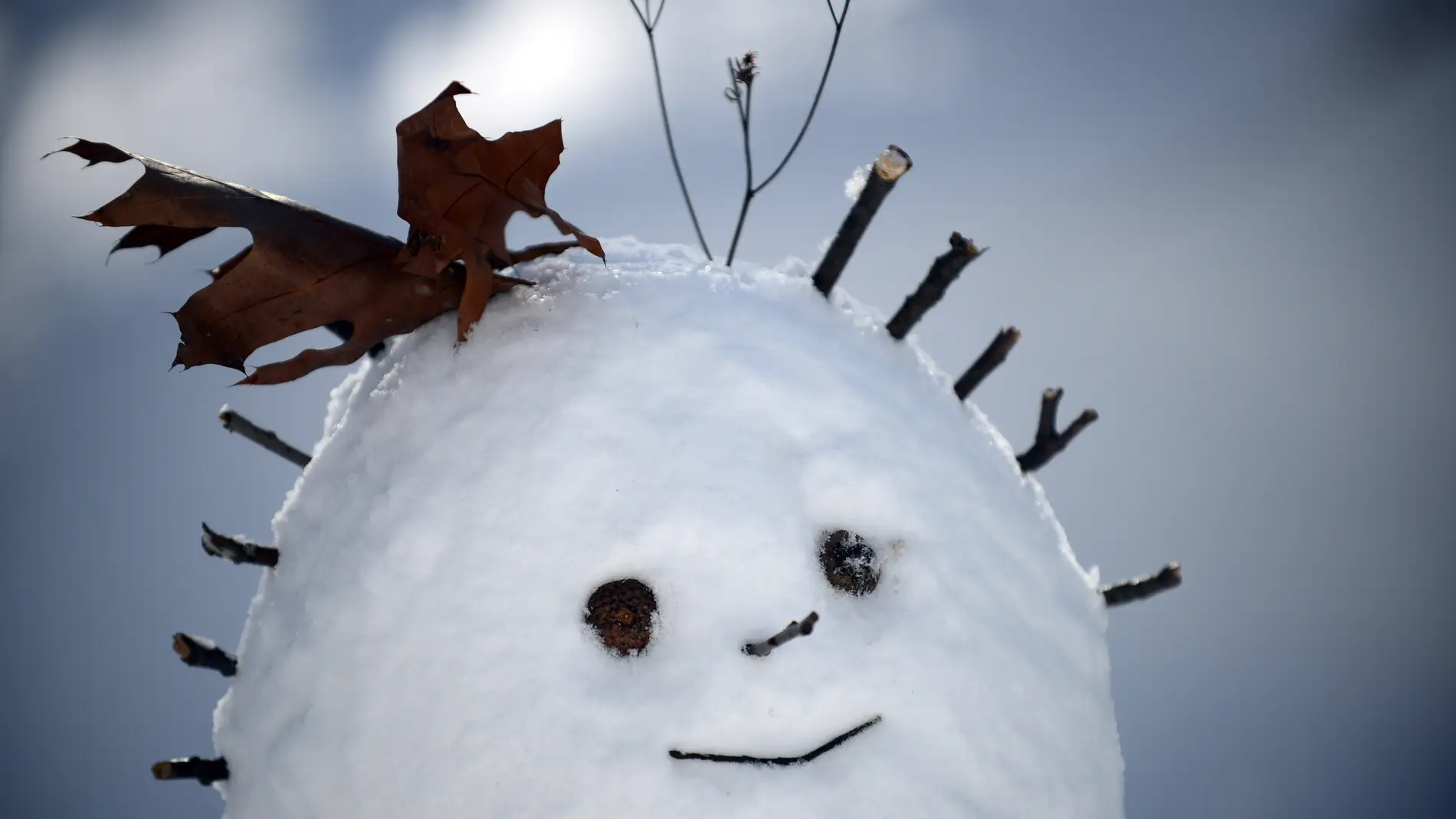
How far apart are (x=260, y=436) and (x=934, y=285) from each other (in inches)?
48.0

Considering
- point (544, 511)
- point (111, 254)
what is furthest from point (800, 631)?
point (111, 254)

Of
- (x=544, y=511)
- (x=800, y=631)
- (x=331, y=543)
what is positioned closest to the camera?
(x=800, y=631)

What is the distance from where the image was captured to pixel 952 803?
1.16m

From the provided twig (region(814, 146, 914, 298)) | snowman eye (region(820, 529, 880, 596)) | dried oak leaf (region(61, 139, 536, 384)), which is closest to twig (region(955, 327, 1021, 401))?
twig (region(814, 146, 914, 298))

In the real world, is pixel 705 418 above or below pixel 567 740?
above

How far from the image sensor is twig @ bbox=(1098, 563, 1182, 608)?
60.6 inches

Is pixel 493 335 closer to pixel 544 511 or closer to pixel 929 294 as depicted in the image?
pixel 544 511

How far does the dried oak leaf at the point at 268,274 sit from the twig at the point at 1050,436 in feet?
3.09

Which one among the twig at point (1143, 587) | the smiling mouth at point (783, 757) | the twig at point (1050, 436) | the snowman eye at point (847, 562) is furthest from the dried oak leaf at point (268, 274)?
the twig at point (1143, 587)

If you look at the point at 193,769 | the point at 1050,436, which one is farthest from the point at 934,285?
the point at 193,769

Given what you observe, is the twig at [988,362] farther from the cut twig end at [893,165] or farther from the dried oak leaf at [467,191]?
the dried oak leaf at [467,191]

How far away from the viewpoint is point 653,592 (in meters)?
1.18

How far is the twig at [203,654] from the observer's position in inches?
51.3

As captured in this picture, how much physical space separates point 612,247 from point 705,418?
0.46 meters
